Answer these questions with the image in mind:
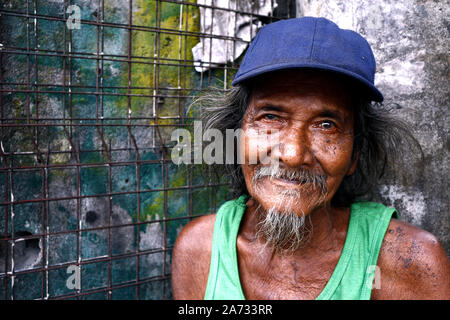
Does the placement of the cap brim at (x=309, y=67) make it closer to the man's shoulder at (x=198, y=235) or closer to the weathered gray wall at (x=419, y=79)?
the weathered gray wall at (x=419, y=79)

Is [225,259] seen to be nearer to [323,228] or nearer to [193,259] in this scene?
[193,259]

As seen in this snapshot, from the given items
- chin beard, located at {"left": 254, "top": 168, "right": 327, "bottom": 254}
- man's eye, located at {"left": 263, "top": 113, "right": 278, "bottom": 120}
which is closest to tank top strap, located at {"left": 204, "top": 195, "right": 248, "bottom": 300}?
chin beard, located at {"left": 254, "top": 168, "right": 327, "bottom": 254}

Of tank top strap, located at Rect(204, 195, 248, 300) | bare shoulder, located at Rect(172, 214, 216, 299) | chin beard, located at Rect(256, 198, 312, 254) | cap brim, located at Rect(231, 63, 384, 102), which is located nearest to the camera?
cap brim, located at Rect(231, 63, 384, 102)

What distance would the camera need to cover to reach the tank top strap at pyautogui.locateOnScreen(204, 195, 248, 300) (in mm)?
1393

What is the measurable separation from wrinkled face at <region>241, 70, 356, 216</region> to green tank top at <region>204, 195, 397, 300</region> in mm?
265

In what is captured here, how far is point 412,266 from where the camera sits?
4.22ft

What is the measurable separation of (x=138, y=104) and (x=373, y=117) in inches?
49.4

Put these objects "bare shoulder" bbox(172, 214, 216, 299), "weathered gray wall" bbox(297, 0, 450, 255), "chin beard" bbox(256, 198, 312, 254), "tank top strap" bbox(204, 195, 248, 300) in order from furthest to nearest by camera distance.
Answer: "weathered gray wall" bbox(297, 0, 450, 255) < "bare shoulder" bbox(172, 214, 216, 299) < "tank top strap" bbox(204, 195, 248, 300) < "chin beard" bbox(256, 198, 312, 254)

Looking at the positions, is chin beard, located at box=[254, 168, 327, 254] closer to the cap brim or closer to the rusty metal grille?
the cap brim

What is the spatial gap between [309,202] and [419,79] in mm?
983

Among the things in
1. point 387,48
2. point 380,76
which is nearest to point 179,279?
point 380,76

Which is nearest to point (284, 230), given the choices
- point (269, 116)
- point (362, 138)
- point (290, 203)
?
point (290, 203)

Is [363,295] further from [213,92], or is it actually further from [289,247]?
[213,92]

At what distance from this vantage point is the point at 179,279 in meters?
1.60
